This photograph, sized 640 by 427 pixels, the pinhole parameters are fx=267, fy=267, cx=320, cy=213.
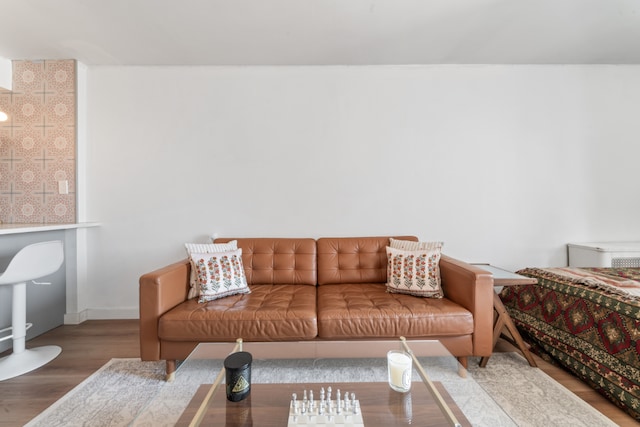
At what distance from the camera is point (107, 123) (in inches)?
106

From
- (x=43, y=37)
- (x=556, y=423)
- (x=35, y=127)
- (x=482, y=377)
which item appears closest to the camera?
(x=556, y=423)

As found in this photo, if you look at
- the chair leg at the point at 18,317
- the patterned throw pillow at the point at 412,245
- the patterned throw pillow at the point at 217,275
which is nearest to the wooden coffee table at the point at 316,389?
the patterned throw pillow at the point at 217,275

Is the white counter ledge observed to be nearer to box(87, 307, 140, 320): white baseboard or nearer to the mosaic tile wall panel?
the mosaic tile wall panel

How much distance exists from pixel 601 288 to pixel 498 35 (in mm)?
2114

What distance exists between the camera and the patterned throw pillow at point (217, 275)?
6.34 ft

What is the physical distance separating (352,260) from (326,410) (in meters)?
1.46

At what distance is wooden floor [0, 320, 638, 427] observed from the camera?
1489 mm

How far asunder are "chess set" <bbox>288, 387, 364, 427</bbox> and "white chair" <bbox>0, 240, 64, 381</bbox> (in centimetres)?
208

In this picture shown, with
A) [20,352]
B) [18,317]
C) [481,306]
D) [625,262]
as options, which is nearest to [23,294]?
[18,317]

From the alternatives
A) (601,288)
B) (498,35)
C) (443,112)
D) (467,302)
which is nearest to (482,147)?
(443,112)

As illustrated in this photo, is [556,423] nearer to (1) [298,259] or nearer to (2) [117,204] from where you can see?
(1) [298,259]

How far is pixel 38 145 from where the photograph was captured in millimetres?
2609

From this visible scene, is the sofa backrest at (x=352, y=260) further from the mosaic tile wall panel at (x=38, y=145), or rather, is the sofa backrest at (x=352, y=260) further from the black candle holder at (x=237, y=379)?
the mosaic tile wall panel at (x=38, y=145)

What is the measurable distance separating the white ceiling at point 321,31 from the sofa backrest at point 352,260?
177cm
